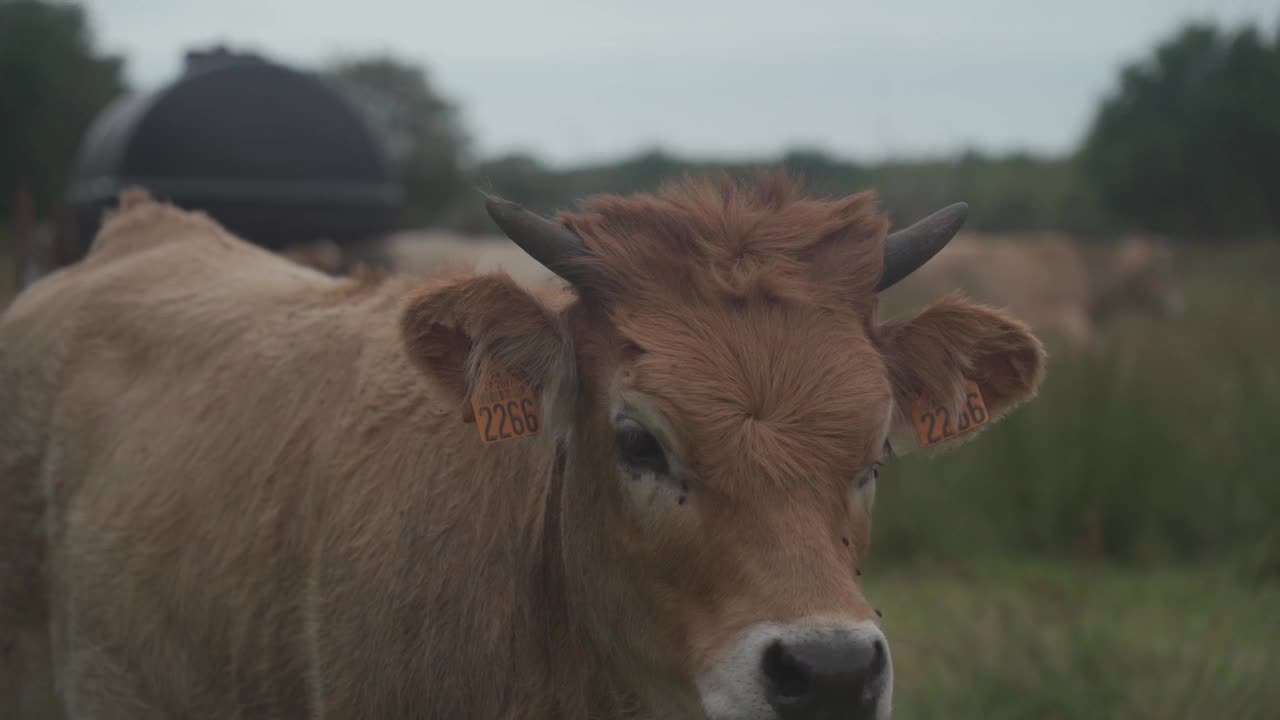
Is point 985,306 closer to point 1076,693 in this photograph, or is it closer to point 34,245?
point 1076,693

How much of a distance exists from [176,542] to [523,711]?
1.44m

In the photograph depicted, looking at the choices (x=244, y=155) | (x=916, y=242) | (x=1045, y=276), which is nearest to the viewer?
(x=916, y=242)

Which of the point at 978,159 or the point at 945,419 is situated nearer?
the point at 945,419

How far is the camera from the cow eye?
277 centimetres

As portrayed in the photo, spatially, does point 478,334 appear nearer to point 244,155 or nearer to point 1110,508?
point 244,155

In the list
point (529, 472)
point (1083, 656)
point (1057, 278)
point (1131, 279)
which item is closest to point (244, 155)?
point (529, 472)

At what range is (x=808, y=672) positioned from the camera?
238 centimetres

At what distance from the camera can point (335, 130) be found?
29.0ft

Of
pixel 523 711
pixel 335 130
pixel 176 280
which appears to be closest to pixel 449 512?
pixel 523 711

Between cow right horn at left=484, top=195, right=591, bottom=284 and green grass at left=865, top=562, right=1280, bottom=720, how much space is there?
3.58 meters

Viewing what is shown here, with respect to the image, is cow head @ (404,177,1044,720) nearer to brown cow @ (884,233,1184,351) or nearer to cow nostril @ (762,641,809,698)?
cow nostril @ (762,641,809,698)

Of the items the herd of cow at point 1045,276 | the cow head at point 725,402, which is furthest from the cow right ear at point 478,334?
the herd of cow at point 1045,276

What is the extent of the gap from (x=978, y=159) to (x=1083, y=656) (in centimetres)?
893

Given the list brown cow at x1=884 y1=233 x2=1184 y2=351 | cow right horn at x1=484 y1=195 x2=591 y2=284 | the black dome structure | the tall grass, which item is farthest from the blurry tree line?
the tall grass
